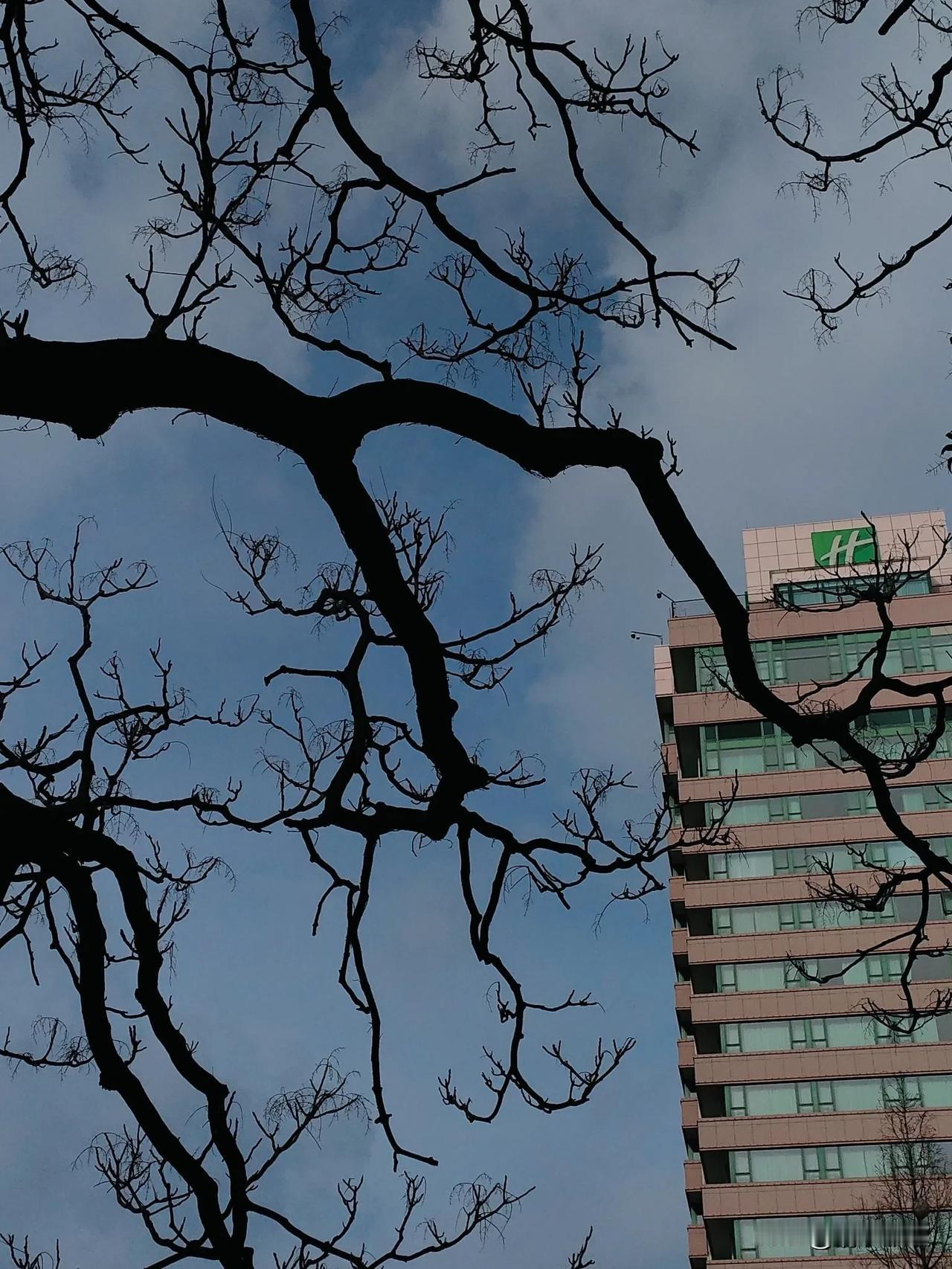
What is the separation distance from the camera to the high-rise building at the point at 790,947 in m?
40.5

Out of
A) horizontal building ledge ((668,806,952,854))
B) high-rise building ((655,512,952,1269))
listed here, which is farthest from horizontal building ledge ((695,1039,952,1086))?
horizontal building ledge ((668,806,952,854))

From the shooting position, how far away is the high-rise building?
133ft

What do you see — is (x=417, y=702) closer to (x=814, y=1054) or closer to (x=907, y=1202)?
(x=907, y=1202)

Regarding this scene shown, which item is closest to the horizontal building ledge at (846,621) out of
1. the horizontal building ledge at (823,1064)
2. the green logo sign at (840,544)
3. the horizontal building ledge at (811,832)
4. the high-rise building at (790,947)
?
the high-rise building at (790,947)

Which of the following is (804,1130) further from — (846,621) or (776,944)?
(846,621)

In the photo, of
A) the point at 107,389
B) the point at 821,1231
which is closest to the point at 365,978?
the point at 107,389

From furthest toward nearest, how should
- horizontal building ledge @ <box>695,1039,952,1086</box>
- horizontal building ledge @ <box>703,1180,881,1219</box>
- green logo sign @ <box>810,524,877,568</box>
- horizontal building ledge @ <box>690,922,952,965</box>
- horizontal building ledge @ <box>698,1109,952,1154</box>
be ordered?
green logo sign @ <box>810,524,877,568</box>
horizontal building ledge @ <box>690,922,952,965</box>
horizontal building ledge @ <box>695,1039,952,1086</box>
horizontal building ledge @ <box>698,1109,952,1154</box>
horizontal building ledge @ <box>703,1180,881,1219</box>

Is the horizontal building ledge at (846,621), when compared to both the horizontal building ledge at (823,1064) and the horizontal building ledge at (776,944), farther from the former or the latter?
the horizontal building ledge at (823,1064)

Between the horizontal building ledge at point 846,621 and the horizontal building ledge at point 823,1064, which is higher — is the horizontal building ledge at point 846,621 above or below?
above

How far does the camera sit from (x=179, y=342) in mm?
2744

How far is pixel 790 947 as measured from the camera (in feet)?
146

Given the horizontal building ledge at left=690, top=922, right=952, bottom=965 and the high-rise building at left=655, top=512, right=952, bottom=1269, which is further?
the horizontal building ledge at left=690, top=922, right=952, bottom=965

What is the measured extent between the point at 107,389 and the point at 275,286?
1.07 m

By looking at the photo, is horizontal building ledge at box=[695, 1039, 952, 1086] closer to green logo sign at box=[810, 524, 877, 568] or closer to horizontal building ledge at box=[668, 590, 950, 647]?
horizontal building ledge at box=[668, 590, 950, 647]
